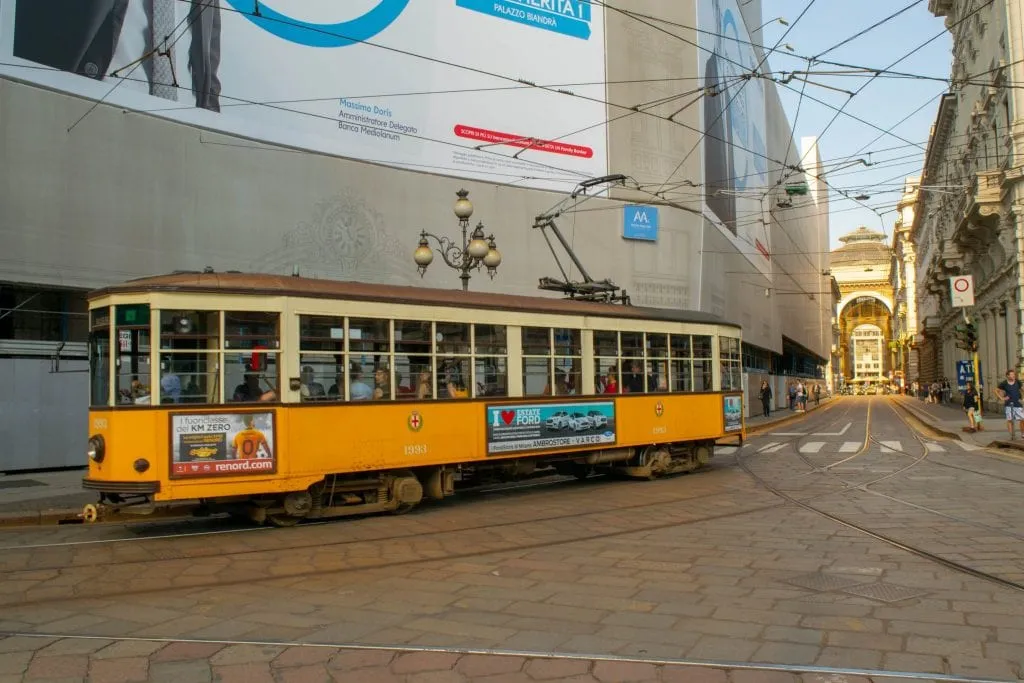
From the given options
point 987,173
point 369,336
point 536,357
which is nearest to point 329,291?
point 369,336

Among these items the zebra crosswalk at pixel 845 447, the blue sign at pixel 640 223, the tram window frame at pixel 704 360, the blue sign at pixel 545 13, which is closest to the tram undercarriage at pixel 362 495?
the tram window frame at pixel 704 360

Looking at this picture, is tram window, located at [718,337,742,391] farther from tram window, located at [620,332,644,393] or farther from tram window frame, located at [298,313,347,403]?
tram window frame, located at [298,313,347,403]

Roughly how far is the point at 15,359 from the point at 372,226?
26.7 feet

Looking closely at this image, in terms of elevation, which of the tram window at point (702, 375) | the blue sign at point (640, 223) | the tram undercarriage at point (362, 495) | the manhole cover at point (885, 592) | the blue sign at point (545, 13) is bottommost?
the manhole cover at point (885, 592)

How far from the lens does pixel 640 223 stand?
26250 millimetres

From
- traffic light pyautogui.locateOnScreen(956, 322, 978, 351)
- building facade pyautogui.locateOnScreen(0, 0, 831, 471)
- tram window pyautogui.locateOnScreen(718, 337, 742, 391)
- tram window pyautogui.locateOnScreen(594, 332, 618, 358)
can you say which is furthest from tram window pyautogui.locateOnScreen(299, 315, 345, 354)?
traffic light pyautogui.locateOnScreen(956, 322, 978, 351)

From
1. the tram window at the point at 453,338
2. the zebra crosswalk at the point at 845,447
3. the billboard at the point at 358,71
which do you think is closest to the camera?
the tram window at the point at 453,338

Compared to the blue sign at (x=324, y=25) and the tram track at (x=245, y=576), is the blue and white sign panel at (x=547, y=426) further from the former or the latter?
the blue sign at (x=324, y=25)

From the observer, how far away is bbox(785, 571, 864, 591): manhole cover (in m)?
5.80

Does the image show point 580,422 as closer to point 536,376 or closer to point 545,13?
point 536,376

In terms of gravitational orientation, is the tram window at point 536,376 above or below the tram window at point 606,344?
below

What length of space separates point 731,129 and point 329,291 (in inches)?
1118

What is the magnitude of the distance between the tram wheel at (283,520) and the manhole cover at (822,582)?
17.2 ft

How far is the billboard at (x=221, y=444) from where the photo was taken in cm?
802
